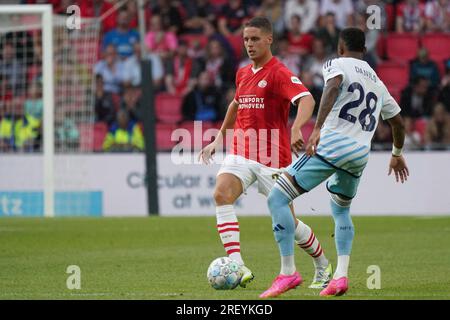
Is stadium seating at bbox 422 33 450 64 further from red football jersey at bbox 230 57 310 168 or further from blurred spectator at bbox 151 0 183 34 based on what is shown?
red football jersey at bbox 230 57 310 168

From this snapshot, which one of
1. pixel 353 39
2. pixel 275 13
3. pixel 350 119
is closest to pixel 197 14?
pixel 275 13

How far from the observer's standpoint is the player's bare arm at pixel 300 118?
8.20 metres

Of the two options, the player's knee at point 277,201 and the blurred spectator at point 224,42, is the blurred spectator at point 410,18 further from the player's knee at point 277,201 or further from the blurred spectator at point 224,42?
the player's knee at point 277,201

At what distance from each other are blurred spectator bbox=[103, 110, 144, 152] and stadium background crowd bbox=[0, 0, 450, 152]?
0.07 feet

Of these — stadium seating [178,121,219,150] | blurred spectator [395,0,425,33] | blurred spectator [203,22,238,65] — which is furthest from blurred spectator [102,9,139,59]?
blurred spectator [395,0,425,33]

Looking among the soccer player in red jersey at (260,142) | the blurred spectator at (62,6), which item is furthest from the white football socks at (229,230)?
the blurred spectator at (62,6)

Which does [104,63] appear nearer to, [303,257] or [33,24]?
[33,24]

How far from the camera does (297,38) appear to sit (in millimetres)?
22594

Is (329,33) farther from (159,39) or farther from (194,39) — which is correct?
(159,39)

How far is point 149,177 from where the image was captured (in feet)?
63.7

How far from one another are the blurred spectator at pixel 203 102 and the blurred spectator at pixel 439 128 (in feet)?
14.1

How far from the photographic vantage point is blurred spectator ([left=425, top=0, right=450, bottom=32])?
22.8 meters

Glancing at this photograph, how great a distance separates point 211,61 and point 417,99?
14.3 ft
